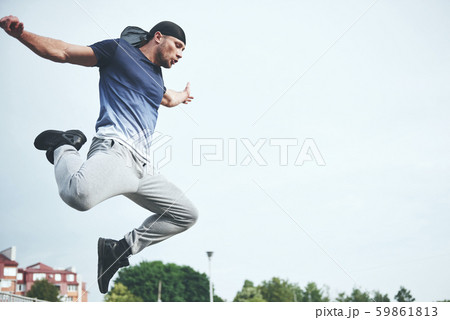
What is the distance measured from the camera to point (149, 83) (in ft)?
11.5

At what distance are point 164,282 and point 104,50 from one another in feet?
139

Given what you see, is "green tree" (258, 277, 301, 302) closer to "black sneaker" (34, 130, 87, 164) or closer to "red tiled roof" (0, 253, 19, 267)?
"red tiled roof" (0, 253, 19, 267)

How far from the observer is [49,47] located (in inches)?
113

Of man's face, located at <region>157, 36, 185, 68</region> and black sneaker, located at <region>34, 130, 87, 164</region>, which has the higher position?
man's face, located at <region>157, 36, 185, 68</region>

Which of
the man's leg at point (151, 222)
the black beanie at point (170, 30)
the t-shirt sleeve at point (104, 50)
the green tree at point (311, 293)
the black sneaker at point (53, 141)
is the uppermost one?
the black beanie at point (170, 30)

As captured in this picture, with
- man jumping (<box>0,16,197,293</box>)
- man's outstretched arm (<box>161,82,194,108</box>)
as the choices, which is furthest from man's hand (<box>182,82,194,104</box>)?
man jumping (<box>0,16,197,293</box>)

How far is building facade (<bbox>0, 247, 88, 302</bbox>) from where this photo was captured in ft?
104

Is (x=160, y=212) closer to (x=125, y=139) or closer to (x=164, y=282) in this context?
(x=125, y=139)

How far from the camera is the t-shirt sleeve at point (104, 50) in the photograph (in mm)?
3254

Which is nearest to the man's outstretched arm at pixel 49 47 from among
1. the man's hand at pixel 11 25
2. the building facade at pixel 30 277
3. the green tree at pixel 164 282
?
the man's hand at pixel 11 25

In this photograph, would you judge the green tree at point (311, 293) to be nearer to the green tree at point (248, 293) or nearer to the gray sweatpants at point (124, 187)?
the green tree at point (248, 293)

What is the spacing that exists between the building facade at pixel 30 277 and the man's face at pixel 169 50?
99.9 feet

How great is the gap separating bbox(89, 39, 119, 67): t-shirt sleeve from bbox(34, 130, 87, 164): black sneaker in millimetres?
634
